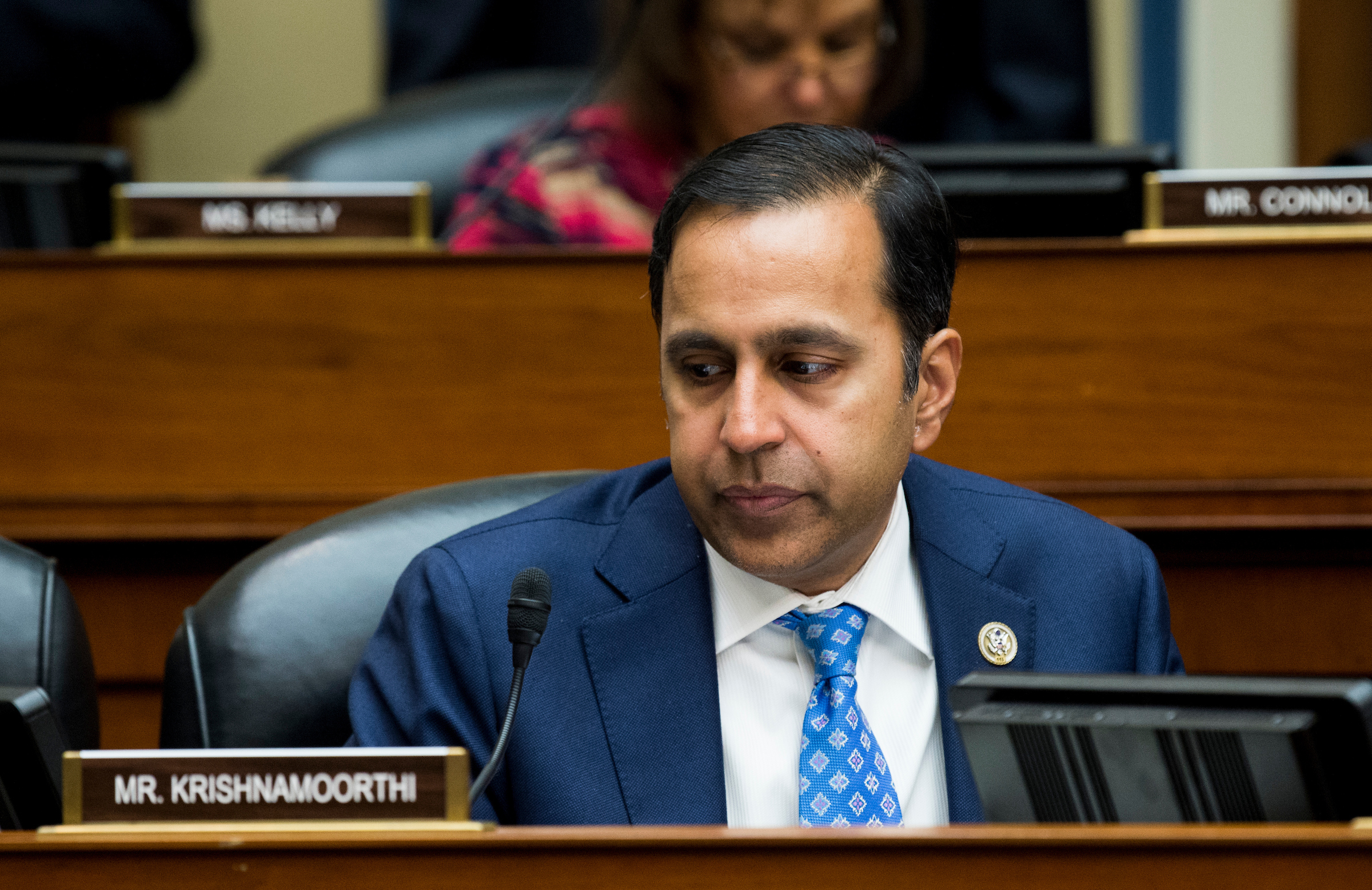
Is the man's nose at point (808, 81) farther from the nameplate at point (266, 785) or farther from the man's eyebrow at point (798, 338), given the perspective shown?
the nameplate at point (266, 785)

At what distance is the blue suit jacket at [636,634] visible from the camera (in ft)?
4.39

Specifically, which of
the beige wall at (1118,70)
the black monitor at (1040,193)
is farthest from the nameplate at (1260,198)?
the beige wall at (1118,70)

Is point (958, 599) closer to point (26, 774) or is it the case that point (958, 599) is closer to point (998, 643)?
point (998, 643)

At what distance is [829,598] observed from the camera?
Result: 1.40 meters

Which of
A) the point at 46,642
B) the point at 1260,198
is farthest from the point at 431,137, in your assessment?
the point at 46,642

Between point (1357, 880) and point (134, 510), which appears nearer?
point (1357, 880)

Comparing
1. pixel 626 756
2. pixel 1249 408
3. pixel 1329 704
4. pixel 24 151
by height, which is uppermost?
pixel 24 151

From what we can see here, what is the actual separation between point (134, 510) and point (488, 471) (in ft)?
1.41

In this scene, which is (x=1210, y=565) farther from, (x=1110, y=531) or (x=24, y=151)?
(x=24, y=151)

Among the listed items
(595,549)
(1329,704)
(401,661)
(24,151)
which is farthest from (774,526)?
(24,151)

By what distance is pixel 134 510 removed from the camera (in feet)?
6.41

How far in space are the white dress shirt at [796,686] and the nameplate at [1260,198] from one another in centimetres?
69

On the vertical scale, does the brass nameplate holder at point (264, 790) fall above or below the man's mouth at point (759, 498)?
below

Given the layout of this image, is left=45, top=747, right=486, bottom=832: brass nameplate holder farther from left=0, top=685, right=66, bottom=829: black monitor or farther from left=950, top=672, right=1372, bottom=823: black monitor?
left=950, top=672, right=1372, bottom=823: black monitor
